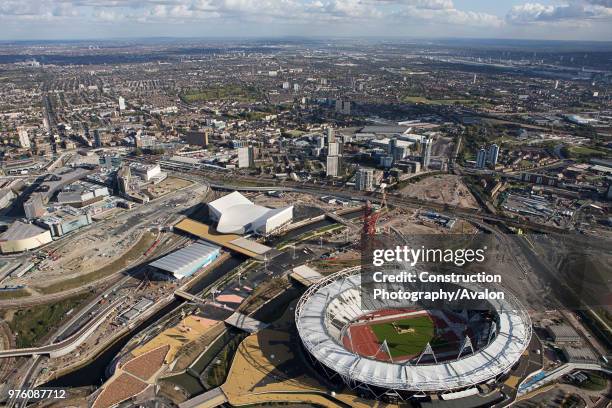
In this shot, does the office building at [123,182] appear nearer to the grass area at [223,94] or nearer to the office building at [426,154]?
the office building at [426,154]

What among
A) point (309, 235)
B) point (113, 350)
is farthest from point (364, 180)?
point (113, 350)

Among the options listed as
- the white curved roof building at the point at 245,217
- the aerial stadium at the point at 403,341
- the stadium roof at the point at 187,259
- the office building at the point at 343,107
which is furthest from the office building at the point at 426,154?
the office building at the point at 343,107

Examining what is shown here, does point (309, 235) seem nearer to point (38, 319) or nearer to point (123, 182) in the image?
point (38, 319)

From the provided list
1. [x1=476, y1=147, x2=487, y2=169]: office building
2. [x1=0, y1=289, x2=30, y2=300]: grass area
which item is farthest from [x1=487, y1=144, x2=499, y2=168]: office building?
[x1=0, y1=289, x2=30, y2=300]: grass area


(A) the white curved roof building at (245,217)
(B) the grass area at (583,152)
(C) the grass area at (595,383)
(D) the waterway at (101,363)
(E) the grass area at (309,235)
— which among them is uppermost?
(B) the grass area at (583,152)

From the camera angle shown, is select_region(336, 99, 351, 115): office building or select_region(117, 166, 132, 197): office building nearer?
select_region(117, 166, 132, 197): office building

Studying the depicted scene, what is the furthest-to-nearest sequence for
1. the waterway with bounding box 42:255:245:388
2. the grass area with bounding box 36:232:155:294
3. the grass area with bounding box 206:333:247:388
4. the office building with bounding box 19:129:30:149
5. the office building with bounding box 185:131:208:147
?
the office building with bounding box 185:131:208:147
the office building with bounding box 19:129:30:149
the grass area with bounding box 36:232:155:294
the waterway with bounding box 42:255:245:388
the grass area with bounding box 206:333:247:388

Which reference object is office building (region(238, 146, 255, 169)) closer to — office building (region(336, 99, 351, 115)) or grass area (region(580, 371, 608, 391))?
office building (region(336, 99, 351, 115))
